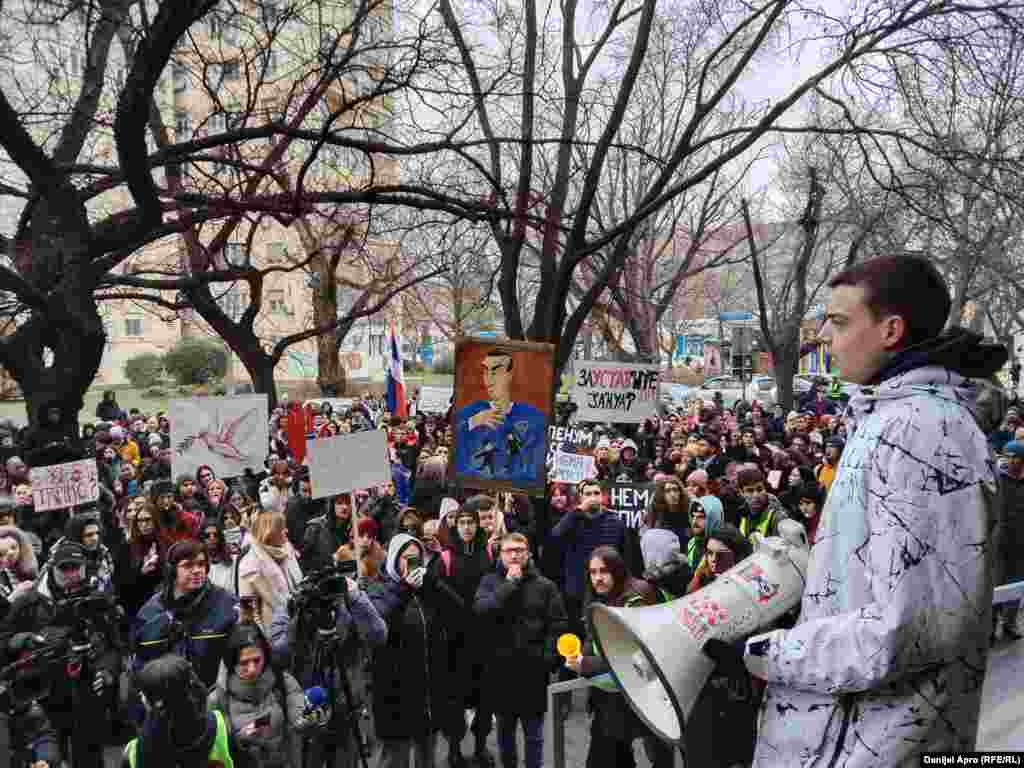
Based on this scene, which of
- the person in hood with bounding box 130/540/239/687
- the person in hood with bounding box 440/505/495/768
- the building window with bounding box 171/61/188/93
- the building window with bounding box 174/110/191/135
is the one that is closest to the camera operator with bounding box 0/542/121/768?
the person in hood with bounding box 130/540/239/687

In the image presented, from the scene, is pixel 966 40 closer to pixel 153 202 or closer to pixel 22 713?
pixel 153 202

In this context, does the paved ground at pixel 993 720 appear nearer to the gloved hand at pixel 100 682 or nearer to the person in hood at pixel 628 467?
the gloved hand at pixel 100 682

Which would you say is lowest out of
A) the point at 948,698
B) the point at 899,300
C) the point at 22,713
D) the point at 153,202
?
the point at 22,713

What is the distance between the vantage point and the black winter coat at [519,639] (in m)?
5.11

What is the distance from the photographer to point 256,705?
13.8 ft

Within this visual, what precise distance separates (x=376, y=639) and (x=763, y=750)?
10.8 feet

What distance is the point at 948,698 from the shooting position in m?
1.42

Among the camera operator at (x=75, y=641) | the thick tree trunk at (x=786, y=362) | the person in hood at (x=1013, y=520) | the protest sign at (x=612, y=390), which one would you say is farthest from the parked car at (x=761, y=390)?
the camera operator at (x=75, y=641)

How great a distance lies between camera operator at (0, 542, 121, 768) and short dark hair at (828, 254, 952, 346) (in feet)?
13.7

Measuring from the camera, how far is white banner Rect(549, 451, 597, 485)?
29.7ft

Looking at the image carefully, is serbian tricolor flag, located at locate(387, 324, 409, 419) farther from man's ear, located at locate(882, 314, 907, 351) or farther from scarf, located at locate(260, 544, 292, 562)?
man's ear, located at locate(882, 314, 907, 351)

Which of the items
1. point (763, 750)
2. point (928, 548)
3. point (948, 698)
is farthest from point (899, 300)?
point (763, 750)

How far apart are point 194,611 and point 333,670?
0.96 m

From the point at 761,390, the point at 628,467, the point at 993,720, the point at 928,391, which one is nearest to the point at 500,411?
the point at 628,467
